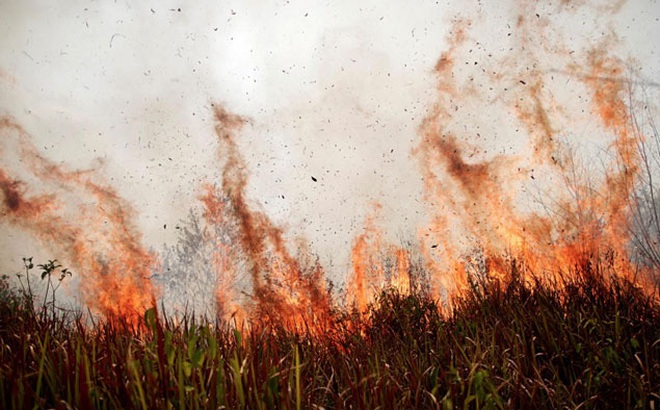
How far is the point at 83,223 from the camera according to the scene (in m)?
7.18

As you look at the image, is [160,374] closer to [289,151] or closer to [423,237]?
[423,237]

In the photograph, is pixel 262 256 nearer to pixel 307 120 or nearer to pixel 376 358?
pixel 307 120

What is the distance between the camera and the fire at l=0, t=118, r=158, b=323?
22.4 feet

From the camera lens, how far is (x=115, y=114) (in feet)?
24.5

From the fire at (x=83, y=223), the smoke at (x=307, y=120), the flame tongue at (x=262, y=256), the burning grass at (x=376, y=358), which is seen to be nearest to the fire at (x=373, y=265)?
the smoke at (x=307, y=120)

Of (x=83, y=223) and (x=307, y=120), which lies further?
(x=307, y=120)

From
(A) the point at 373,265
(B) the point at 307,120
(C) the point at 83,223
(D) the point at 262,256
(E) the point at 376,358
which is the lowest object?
(E) the point at 376,358

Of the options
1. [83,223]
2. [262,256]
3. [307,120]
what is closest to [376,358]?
[262,256]

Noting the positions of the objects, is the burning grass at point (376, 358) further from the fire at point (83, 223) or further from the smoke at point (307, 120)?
the fire at point (83, 223)

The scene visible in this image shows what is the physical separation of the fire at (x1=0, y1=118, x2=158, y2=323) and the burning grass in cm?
375

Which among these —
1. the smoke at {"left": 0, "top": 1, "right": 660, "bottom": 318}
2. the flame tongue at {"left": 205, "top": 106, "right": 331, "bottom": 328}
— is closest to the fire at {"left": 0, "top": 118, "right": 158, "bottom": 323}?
the smoke at {"left": 0, "top": 1, "right": 660, "bottom": 318}

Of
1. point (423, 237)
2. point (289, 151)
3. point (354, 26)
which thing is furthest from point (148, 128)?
point (423, 237)

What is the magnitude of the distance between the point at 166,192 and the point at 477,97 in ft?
17.0

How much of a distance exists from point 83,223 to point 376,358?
6.51m
